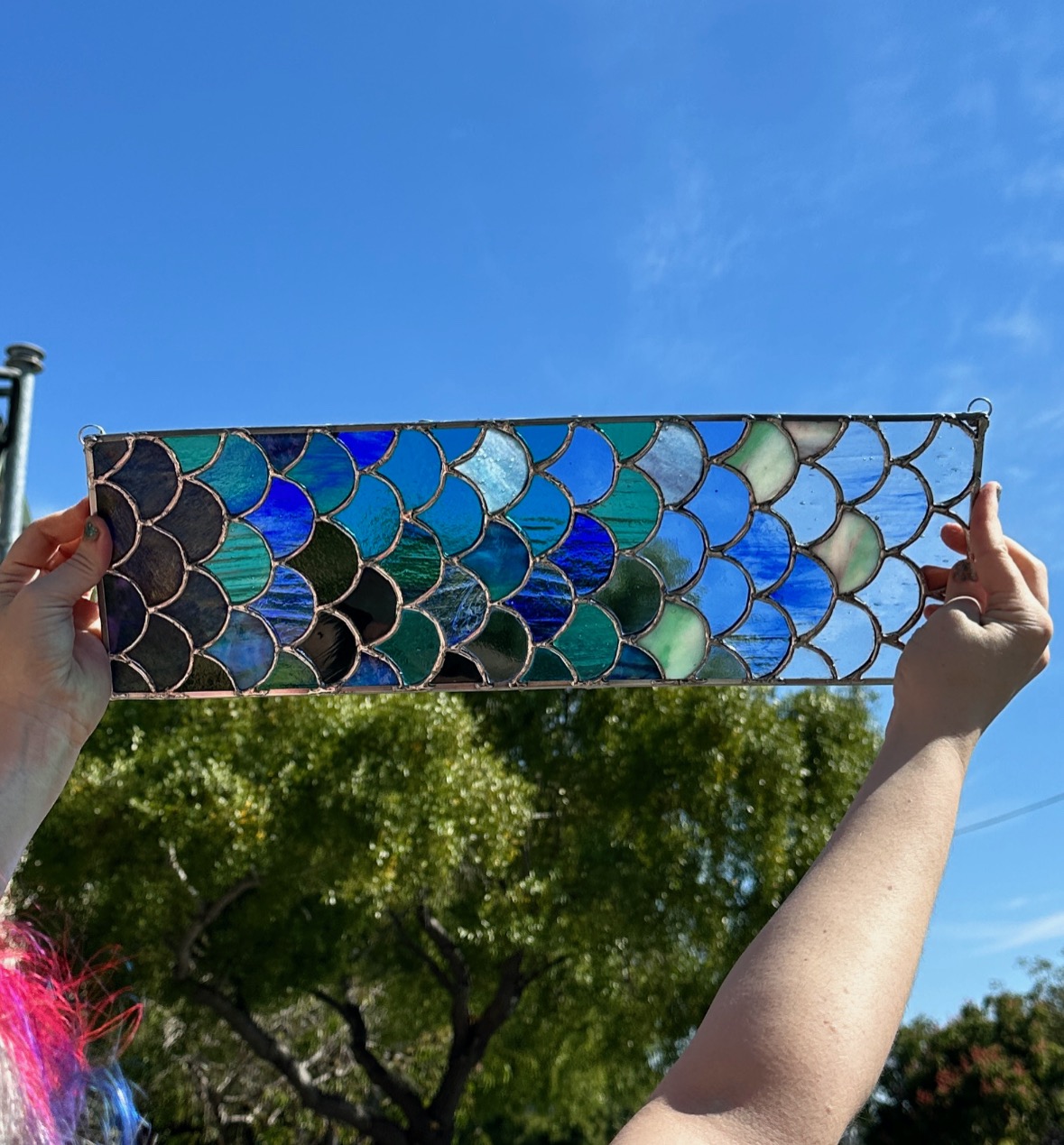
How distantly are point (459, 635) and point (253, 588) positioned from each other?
1.28ft

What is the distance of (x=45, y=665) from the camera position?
172cm

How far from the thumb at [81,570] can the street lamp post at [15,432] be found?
2.98m

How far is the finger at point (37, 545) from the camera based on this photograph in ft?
6.15

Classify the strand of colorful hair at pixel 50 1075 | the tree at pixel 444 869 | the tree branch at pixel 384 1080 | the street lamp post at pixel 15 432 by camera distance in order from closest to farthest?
the strand of colorful hair at pixel 50 1075, the street lamp post at pixel 15 432, the tree at pixel 444 869, the tree branch at pixel 384 1080

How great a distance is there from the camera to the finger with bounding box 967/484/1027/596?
1.48 m

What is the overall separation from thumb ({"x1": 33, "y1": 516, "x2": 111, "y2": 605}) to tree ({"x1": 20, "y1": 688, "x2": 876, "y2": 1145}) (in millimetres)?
6408

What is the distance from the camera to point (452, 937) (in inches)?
431

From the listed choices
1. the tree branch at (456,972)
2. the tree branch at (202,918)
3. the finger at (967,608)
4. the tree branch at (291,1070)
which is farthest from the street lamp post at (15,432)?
the tree branch at (456,972)

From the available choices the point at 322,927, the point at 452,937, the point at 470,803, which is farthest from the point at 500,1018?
the point at 470,803

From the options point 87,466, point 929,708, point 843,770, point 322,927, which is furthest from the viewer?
point 843,770

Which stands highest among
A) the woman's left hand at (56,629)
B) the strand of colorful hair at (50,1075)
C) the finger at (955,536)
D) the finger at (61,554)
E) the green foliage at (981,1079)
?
the green foliage at (981,1079)

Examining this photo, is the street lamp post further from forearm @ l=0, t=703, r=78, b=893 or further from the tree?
the tree

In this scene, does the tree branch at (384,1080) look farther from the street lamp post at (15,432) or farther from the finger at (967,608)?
the finger at (967,608)

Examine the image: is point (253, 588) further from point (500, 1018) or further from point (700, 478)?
point (500, 1018)
